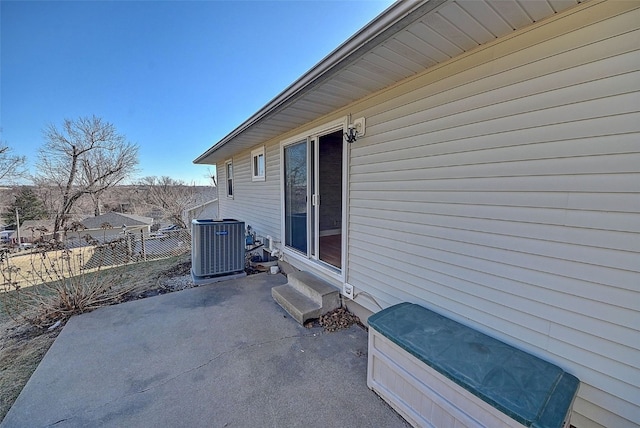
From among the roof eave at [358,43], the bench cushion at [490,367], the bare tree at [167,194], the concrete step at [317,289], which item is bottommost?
the concrete step at [317,289]

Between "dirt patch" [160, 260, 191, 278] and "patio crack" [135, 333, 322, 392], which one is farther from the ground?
"patio crack" [135, 333, 322, 392]

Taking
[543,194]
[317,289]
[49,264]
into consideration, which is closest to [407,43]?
[543,194]

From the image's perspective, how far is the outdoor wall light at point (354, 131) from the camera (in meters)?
2.87

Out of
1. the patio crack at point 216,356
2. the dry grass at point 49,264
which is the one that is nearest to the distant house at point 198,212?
the dry grass at point 49,264

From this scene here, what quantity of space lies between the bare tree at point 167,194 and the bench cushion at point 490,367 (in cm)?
1539

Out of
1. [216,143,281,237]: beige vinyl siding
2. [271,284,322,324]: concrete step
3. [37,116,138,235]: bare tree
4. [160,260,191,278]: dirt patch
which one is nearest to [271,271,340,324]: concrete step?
[271,284,322,324]: concrete step

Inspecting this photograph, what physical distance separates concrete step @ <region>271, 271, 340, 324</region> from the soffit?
2359 millimetres

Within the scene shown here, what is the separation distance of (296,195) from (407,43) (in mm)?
2950

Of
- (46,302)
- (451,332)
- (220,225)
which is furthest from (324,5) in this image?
(46,302)

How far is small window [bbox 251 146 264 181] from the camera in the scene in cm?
556

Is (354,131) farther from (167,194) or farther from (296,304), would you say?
(167,194)

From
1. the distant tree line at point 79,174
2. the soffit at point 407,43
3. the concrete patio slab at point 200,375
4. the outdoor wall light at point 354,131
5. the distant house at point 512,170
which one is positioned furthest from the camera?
the distant tree line at point 79,174

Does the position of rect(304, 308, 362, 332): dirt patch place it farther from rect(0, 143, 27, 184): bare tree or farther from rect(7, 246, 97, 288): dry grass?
rect(0, 143, 27, 184): bare tree

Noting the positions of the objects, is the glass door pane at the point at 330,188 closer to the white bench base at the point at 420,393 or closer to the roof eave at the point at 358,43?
the roof eave at the point at 358,43
